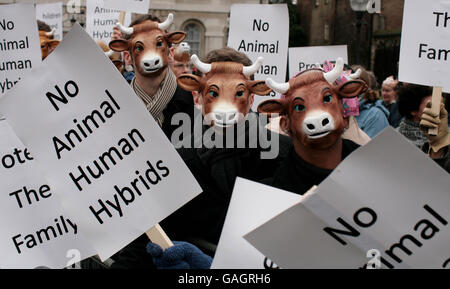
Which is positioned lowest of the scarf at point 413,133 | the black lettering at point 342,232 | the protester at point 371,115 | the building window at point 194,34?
the building window at point 194,34

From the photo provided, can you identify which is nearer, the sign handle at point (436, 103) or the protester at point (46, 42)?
the sign handle at point (436, 103)

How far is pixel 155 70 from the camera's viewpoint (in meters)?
5.02

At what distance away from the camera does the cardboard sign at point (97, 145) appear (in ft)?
9.27

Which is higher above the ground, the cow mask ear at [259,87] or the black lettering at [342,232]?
the cow mask ear at [259,87]

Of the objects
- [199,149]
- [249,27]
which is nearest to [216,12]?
[249,27]

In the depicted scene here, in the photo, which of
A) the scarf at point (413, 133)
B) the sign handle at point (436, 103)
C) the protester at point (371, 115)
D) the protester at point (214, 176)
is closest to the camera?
the protester at point (214, 176)

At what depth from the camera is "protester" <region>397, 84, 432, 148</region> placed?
4.87 m

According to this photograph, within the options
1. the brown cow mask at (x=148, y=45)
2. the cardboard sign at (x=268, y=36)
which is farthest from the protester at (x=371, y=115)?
the brown cow mask at (x=148, y=45)

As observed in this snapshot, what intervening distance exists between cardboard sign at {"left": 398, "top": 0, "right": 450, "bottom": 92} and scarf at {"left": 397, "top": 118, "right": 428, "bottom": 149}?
0.75 meters

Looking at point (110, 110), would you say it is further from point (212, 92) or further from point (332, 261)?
point (332, 261)

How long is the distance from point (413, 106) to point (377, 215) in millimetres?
2922

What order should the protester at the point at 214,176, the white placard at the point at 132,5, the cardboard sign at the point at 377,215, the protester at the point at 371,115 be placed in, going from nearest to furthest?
the cardboard sign at the point at 377,215
the protester at the point at 214,176
the protester at the point at 371,115
the white placard at the point at 132,5

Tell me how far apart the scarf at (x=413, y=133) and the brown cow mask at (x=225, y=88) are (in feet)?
5.78

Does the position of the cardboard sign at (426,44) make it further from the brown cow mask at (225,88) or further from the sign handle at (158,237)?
the sign handle at (158,237)
